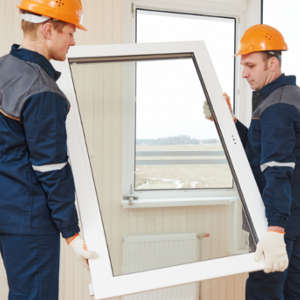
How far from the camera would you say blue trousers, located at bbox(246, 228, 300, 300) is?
4.97 feet

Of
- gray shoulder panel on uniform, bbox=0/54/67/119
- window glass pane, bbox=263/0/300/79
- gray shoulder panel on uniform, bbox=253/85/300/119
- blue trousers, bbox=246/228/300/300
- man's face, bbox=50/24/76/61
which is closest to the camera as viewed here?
gray shoulder panel on uniform, bbox=0/54/67/119

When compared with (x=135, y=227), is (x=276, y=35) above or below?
above

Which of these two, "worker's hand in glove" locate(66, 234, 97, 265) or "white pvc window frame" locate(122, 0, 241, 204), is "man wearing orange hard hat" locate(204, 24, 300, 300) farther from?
"worker's hand in glove" locate(66, 234, 97, 265)

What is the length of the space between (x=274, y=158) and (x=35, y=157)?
0.89m

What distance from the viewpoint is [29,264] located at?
1.15 metres

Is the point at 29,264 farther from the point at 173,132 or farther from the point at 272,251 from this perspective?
the point at 173,132

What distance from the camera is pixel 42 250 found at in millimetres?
1155

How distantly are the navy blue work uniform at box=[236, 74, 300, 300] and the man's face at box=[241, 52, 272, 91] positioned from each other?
0.06 metres

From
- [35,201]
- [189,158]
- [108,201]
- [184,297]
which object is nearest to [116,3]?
[189,158]

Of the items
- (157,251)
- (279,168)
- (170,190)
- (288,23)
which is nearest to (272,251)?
(279,168)

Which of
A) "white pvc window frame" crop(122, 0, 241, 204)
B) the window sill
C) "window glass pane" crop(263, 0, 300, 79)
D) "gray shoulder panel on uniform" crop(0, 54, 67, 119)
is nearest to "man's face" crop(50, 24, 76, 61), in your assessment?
"gray shoulder panel on uniform" crop(0, 54, 67, 119)

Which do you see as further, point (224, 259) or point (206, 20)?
point (206, 20)

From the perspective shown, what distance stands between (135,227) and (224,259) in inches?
21.5

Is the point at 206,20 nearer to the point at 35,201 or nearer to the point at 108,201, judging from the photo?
the point at 108,201
